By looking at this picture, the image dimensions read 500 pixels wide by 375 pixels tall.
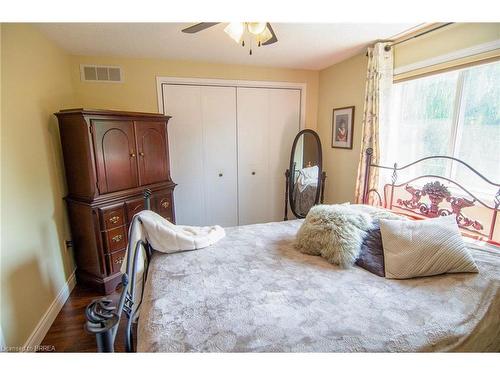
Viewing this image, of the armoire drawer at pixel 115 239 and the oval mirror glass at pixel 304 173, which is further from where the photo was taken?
the oval mirror glass at pixel 304 173

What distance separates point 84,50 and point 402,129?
10.9ft

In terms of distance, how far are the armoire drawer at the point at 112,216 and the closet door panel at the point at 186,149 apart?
3.21 feet

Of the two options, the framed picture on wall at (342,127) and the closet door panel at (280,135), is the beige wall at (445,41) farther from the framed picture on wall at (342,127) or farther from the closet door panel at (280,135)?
the closet door panel at (280,135)

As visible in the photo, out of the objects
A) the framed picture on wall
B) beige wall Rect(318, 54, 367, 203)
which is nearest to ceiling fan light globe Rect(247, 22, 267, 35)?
beige wall Rect(318, 54, 367, 203)

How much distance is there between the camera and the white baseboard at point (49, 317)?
1.69 metres

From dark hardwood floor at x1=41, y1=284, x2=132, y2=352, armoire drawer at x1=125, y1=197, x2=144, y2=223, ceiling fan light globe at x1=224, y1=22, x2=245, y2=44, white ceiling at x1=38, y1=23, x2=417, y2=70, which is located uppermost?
white ceiling at x1=38, y1=23, x2=417, y2=70

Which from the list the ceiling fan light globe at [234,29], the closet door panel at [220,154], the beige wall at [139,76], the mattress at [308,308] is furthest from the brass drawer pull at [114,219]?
the ceiling fan light globe at [234,29]

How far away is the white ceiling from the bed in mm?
1760

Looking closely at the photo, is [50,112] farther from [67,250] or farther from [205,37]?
[205,37]

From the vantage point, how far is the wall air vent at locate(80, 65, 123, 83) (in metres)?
2.74

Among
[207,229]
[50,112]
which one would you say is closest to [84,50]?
[50,112]

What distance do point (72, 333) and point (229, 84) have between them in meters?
2.96

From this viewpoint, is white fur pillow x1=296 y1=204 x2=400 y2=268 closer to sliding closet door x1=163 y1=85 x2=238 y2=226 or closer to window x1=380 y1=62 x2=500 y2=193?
window x1=380 y1=62 x2=500 y2=193

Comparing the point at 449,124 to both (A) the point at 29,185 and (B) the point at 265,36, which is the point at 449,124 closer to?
(B) the point at 265,36
